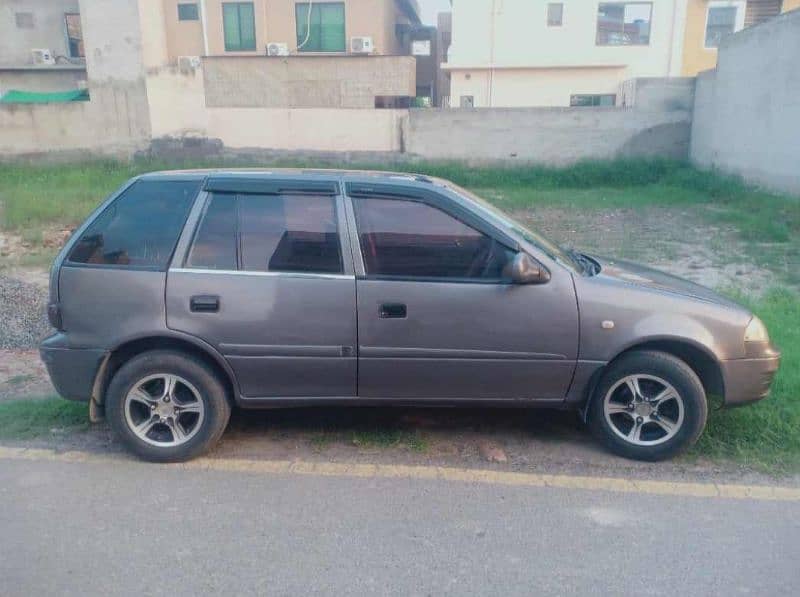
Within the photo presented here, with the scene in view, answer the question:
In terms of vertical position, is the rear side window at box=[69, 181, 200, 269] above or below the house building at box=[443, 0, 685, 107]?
below

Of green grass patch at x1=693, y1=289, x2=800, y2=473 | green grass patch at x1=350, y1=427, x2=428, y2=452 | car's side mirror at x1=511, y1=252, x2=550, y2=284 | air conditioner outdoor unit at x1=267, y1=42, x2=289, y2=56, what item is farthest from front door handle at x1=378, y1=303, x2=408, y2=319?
air conditioner outdoor unit at x1=267, y1=42, x2=289, y2=56

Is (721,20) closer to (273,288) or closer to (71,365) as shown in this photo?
(273,288)

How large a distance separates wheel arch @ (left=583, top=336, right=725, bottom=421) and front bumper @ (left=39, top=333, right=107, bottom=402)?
2.91 metres

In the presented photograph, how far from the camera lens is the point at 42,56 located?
25.2 meters

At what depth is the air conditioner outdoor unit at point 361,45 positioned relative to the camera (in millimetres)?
24266

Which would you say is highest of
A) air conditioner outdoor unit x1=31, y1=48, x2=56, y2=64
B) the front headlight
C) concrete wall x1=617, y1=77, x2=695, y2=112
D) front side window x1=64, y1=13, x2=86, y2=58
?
front side window x1=64, y1=13, x2=86, y2=58

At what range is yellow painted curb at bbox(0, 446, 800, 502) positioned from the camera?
12.2 ft

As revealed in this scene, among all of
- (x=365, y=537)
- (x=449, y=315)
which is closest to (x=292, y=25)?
(x=449, y=315)

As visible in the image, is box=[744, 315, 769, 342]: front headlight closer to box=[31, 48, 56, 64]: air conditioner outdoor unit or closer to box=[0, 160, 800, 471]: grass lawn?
box=[0, 160, 800, 471]: grass lawn

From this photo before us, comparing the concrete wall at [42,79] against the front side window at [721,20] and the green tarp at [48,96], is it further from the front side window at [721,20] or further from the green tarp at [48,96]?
the front side window at [721,20]

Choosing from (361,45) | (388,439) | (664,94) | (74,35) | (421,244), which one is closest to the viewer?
(421,244)

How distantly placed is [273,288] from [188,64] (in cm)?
1985

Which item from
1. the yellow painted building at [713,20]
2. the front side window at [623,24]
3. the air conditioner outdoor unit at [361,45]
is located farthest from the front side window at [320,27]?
the yellow painted building at [713,20]

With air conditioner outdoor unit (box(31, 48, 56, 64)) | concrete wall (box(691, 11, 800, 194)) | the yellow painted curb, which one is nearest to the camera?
the yellow painted curb
